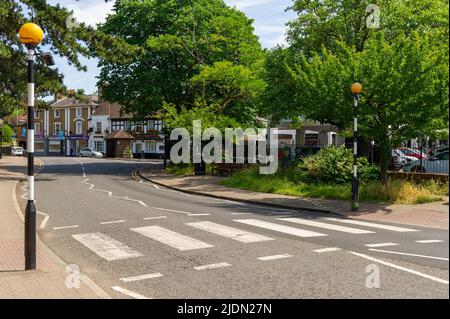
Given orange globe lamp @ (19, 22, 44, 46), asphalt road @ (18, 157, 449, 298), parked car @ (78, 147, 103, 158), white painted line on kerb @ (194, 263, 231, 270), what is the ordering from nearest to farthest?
asphalt road @ (18, 157, 449, 298) → orange globe lamp @ (19, 22, 44, 46) → white painted line on kerb @ (194, 263, 231, 270) → parked car @ (78, 147, 103, 158)

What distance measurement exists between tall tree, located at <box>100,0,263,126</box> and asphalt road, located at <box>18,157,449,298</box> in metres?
19.6

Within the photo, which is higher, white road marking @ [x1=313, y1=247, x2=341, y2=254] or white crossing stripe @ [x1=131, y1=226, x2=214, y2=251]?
white road marking @ [x1=313, y1=247, x2=341, y2=254]

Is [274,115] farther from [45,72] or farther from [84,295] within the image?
[84,295]

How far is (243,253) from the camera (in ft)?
30.2

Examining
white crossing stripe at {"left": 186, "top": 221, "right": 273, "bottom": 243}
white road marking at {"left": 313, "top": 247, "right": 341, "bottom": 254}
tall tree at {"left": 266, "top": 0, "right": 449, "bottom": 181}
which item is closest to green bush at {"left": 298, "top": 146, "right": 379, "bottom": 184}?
tall tree at {"left": 266, "top": 0, "right": 449, "bottom": 181}

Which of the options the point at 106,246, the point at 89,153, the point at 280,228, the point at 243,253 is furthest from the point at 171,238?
the point at 89,153

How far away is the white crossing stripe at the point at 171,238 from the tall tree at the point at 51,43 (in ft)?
51.5

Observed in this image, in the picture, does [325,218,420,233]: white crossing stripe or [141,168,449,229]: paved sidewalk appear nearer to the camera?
[325,218,420,233]: white crossing stripe

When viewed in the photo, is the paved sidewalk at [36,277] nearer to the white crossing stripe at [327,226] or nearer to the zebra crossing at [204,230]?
the zebra crossing at [204,230]

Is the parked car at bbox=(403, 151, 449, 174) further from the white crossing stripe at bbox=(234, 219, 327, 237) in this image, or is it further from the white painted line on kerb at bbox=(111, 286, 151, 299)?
the white painted line on kerb at bbox=(111, 286, 151, 299)

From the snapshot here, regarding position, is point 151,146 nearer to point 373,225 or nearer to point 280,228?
point 373,225

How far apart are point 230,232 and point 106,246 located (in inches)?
119

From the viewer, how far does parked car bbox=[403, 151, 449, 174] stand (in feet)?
69.3

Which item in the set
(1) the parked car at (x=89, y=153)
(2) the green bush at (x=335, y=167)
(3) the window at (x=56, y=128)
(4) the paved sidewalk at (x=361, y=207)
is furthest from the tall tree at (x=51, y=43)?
(3) the window at (x=56, y=128)
